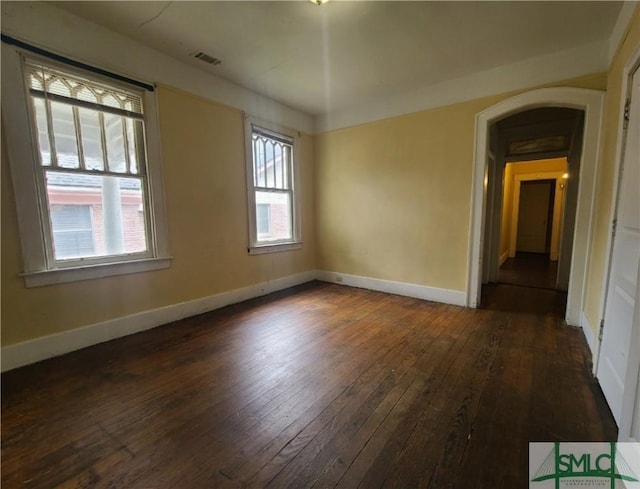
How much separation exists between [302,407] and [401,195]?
328 cm

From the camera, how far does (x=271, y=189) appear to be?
445 centimetres

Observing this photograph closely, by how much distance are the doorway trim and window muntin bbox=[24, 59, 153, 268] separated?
391 centimetres

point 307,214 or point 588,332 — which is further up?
point 307,214

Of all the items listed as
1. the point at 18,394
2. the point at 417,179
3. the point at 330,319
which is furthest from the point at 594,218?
the point at 18,394

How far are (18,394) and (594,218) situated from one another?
515cm

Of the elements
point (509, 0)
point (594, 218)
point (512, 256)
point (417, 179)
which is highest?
point (509, 0)

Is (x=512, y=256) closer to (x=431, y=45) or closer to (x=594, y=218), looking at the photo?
(x=594, y=218)

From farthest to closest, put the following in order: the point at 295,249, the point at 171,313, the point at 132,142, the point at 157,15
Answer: the point at 295,249 < the point at 171,313 < the point at 132,142 < the point at 157,15

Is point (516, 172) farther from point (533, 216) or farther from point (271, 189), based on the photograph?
point (271, 189)

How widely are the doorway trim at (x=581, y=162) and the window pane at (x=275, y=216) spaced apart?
2793mm

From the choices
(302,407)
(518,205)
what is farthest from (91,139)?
(518,205)

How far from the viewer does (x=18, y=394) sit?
1.96 meters

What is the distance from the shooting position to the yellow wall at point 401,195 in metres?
3.71

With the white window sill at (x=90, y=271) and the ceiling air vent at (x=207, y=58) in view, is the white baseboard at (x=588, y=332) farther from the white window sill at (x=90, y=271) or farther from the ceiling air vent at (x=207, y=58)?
the ceiling air vent at (x=207, y=58)
